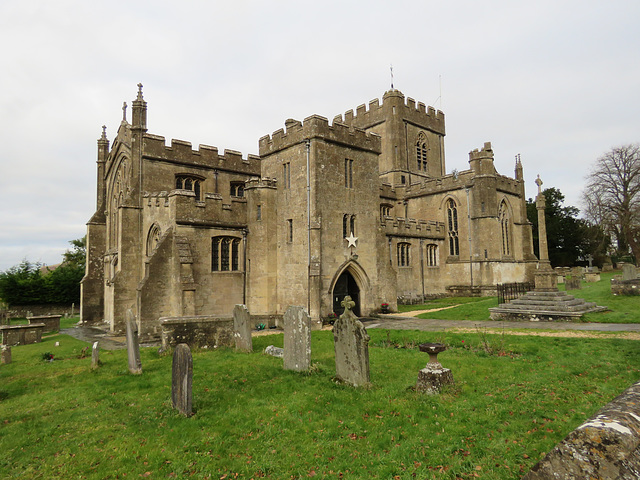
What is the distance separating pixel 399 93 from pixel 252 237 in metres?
23.2

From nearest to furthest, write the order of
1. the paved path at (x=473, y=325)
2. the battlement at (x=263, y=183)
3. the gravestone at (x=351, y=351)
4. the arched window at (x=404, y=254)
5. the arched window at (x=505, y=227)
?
→ the gravestone at (x=351, y=351) < the paved path at (x=473, y=325) < the battlement at (x=263, y=183) < the arched window at (x=404, y=254) < the arched window at (x=505, y=227)

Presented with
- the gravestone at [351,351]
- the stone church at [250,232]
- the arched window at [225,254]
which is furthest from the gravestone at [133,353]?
the arched window at [225,254]

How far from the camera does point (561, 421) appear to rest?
5312 millimetres

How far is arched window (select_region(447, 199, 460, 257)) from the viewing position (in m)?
28.4

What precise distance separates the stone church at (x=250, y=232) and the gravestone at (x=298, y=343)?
26.2 feet

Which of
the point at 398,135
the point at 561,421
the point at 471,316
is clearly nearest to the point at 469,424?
the point at 561,421

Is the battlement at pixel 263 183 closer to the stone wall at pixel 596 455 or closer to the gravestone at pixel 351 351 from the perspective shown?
the gravestone at pixel 351 351

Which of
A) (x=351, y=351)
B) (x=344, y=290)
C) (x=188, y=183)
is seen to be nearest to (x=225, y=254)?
(x=188, y=183)

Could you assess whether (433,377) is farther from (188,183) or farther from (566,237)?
(566,237)

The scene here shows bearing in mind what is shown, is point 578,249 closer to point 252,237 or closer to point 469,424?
point 252,237

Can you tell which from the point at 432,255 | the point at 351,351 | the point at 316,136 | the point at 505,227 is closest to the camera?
the point at 351,351

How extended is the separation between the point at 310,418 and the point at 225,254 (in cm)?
1372

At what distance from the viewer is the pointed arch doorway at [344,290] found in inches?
747

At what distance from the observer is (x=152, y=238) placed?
761 inches
